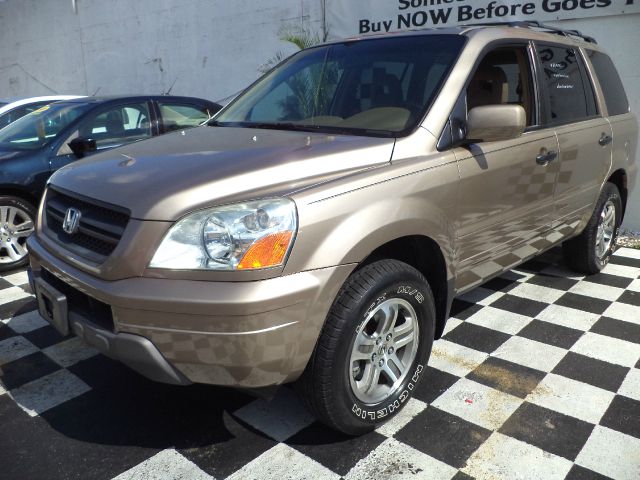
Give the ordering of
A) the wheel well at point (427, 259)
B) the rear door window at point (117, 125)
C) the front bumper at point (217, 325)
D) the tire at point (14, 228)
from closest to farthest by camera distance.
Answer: the front bumper at point (217, 325)
the wheel well at point (427, 259)
the tire at point (14, 228)
the rear door window at point (117, 125)

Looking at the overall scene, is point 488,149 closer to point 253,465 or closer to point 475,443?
point 475,443

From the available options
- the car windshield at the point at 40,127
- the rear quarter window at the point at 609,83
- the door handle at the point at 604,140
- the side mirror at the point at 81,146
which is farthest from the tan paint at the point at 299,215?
the car windshield at the point at 40,127

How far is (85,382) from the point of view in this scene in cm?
283

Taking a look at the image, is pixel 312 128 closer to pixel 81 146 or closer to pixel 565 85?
pixel 565 85

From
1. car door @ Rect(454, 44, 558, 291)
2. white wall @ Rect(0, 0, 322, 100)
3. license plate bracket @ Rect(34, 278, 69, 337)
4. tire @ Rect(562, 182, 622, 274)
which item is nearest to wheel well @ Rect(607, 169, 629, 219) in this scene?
tire @ Rect(562, 182, 622, 274)

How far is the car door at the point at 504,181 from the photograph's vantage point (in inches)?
105

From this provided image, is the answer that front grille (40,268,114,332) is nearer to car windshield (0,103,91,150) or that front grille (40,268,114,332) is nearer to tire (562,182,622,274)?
car windshield (0,103,91,150)

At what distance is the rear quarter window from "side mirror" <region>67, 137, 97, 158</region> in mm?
3957

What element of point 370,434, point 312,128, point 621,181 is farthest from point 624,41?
point 370,434

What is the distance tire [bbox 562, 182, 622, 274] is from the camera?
13.7 ft

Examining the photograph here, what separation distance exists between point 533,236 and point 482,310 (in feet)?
2.38

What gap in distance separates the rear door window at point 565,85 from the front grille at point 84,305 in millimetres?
2715

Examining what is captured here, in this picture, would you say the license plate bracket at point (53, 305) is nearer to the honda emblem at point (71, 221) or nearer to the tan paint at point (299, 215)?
the tan paint at point (299, 215)

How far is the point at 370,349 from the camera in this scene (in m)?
2.28
